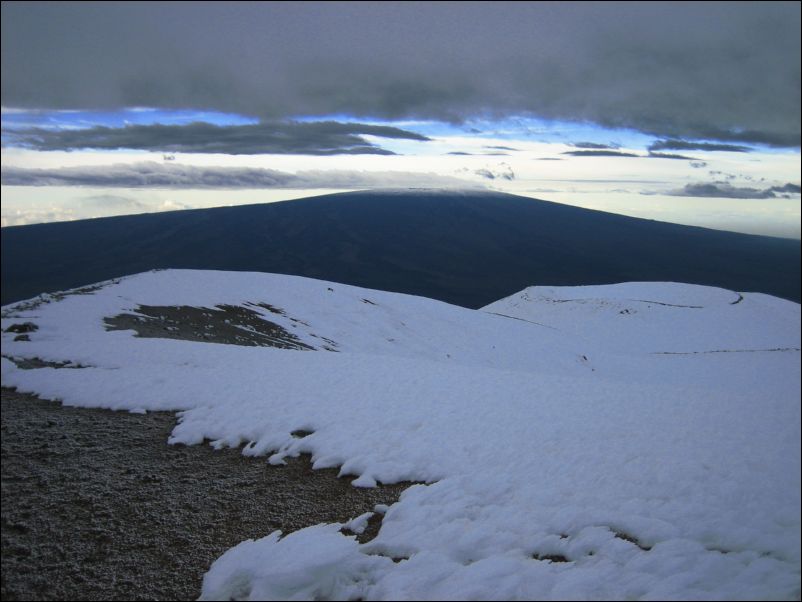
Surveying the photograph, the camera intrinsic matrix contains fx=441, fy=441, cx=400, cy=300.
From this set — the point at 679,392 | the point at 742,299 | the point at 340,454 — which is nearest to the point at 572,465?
the point at 340,454

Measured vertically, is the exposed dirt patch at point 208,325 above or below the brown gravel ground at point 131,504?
below

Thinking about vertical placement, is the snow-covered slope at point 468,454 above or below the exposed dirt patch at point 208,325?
above

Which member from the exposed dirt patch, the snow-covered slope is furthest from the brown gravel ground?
the exposed dirt patch

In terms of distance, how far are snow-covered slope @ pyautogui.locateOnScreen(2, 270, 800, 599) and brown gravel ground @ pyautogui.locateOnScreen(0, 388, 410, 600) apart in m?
0.56

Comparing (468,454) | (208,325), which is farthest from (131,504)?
(208,325)

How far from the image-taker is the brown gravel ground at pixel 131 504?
5.54 metres

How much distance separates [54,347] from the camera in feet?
51.6

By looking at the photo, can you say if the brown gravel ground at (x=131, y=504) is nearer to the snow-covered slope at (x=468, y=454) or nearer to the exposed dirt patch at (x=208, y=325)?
the snow-covered slope at (x=468, y=454)

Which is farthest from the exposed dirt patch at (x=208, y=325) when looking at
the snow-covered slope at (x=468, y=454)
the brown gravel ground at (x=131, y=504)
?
the brown gravel ground at (x=131, y=504)

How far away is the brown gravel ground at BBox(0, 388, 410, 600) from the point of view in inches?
218

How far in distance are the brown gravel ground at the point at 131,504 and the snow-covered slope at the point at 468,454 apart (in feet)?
1.83

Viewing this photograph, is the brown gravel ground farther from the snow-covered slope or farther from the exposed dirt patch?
the exposed dirt patch

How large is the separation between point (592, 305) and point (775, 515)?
64859mm

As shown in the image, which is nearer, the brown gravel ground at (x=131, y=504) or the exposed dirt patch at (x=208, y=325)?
the brown gravel ground at (x=131, y=504)
